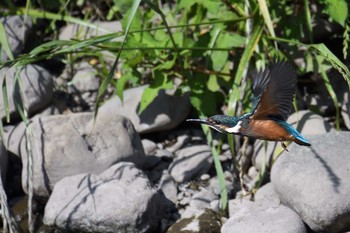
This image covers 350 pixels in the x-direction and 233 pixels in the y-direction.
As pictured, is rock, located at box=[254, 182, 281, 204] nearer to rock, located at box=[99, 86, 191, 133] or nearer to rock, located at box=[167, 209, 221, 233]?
rock, located at box=[167, 209, 221, 233]

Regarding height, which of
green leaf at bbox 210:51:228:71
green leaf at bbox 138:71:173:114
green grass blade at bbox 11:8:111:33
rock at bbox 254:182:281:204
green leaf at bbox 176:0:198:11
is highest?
green leaf at bbox 176:0:198:11

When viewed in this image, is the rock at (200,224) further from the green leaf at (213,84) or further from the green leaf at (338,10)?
the green leaf at (338,10)

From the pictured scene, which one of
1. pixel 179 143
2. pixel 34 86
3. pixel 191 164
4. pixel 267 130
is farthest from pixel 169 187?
pixel 267 130

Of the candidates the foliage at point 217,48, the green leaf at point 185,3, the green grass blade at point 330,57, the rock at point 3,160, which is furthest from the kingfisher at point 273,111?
the rock at point 3,160

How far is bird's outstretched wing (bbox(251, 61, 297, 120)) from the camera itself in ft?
7.03

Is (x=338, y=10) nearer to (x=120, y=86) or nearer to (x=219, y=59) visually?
(x=219, y=59)

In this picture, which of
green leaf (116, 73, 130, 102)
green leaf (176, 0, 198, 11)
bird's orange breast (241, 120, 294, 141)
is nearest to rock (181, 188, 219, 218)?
green leaf (116, 73, 130, 102)

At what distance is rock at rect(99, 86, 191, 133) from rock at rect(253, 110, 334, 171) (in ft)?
1.88

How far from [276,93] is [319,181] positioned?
44.9 inches

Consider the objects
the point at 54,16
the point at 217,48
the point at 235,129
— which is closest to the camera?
the point at 235,129

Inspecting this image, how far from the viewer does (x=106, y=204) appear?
3430 millimetres

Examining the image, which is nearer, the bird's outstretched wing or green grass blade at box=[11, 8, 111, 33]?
the bird's outstretched wing

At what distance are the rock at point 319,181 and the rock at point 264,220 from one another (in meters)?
0.07

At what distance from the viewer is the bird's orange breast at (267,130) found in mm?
2178
